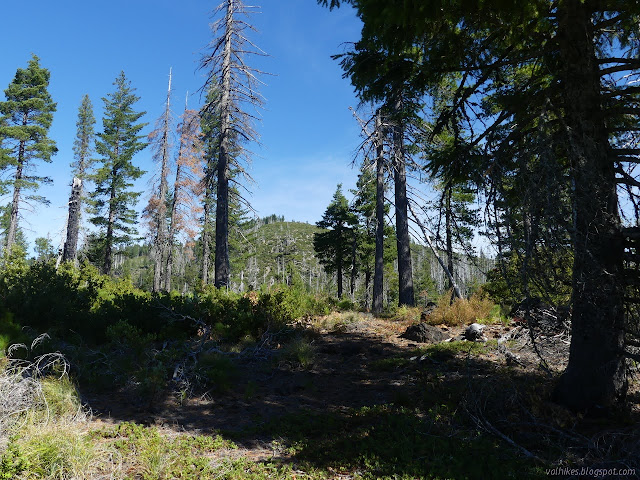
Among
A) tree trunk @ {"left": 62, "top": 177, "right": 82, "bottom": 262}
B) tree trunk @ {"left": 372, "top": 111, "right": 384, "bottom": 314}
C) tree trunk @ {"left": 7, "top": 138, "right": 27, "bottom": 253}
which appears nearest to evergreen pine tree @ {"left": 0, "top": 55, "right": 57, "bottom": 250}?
tree trunk @ {"left": 7, "top": 138, "right": 27, "bottom": 253}

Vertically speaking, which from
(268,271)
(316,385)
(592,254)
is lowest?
(316,385)

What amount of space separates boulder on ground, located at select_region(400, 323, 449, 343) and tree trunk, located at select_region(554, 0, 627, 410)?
3735 mm

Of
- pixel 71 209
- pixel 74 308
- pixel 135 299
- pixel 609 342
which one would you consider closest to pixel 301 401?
pixel 609 342

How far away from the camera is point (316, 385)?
19.1 ft

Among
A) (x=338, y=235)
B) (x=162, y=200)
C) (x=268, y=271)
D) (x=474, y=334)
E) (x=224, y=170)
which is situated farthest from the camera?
(x=268, y=271)

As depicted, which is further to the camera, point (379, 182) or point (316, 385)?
point (379, 182)

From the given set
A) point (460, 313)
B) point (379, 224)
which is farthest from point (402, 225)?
point (460, 313)

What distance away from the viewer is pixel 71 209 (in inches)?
604

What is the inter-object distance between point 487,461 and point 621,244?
267 centimetres

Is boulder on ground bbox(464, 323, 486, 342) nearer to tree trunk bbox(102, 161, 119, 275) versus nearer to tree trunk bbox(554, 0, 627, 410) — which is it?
tree trunk bbox(554, 0, 627, 410)

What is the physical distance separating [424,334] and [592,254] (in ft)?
15.6

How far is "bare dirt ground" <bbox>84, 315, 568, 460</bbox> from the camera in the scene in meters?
4.45

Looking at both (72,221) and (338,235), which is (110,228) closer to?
(72,221)

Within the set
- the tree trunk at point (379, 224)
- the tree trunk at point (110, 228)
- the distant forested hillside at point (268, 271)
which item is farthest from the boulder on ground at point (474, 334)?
the tree trunk at point (110, 228)
